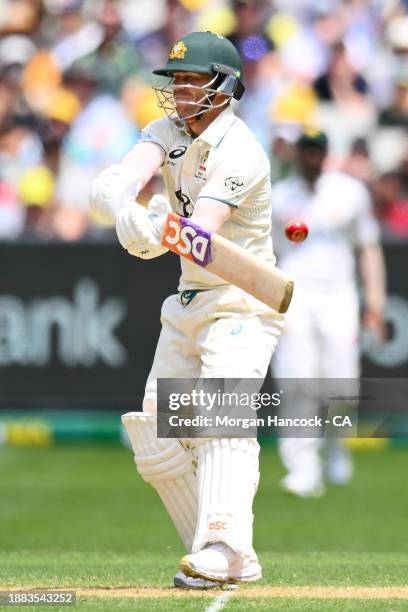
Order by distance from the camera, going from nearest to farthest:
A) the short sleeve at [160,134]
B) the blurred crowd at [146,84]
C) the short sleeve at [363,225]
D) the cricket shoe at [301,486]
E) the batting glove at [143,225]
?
1. the batting glove at [143,225]
2. the short sleeve at [160,134]
3. the cricket shoe at [301,486]
4. the short sleeve at [363,225]
5. the blurred crowd at [146,84]

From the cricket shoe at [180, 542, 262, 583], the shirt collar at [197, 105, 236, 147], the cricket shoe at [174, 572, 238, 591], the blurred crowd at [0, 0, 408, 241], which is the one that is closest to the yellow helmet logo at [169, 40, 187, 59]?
the shirt collar at [197, 105, 236, 147]

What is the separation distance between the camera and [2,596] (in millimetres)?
5117

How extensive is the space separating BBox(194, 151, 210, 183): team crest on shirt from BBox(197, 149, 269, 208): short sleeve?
45mm

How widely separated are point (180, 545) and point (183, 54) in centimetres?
323

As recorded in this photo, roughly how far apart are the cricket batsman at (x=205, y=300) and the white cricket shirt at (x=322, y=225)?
426 centimetres

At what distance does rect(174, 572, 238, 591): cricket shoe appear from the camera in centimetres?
533

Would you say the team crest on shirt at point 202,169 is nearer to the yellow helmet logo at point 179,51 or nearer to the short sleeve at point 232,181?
the short sleeve at point 232,181

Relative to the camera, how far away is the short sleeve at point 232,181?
210 inches

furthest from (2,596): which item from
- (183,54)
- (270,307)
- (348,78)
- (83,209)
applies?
(348,78)

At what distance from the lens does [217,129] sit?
5523 mm

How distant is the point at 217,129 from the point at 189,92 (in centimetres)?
19

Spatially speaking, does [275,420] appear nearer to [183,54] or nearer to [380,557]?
[380,557]

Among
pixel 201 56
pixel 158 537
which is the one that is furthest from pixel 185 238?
pixel 158 537

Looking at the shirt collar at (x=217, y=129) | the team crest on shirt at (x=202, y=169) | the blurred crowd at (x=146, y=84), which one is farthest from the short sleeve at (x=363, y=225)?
the team crest on shirt at (x=202, y=169)
